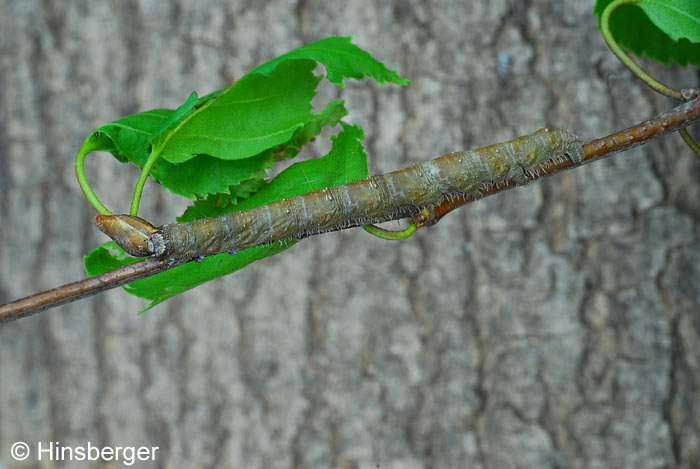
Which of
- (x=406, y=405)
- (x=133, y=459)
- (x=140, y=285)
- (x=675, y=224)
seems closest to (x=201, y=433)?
(x=133, y=459)

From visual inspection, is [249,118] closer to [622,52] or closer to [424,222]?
[424,222]

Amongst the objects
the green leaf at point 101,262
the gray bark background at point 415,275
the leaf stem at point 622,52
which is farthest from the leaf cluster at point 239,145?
the gray bark background at point 415,275

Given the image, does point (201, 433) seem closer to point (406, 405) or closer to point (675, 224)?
point (406, 405)

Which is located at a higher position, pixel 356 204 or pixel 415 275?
pixel 415 275

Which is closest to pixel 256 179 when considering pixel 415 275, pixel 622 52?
pixel 622 52

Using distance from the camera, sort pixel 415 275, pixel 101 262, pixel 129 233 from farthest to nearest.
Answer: pixel 415 275 < pixel 101 262 < pixel 129 233

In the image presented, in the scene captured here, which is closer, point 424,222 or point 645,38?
point 424,222

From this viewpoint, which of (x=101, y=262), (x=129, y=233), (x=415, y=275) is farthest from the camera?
(x=415, y=275)

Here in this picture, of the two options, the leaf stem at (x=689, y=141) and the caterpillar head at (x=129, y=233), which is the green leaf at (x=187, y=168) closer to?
the caterpillar head at (x=129, y=233)
